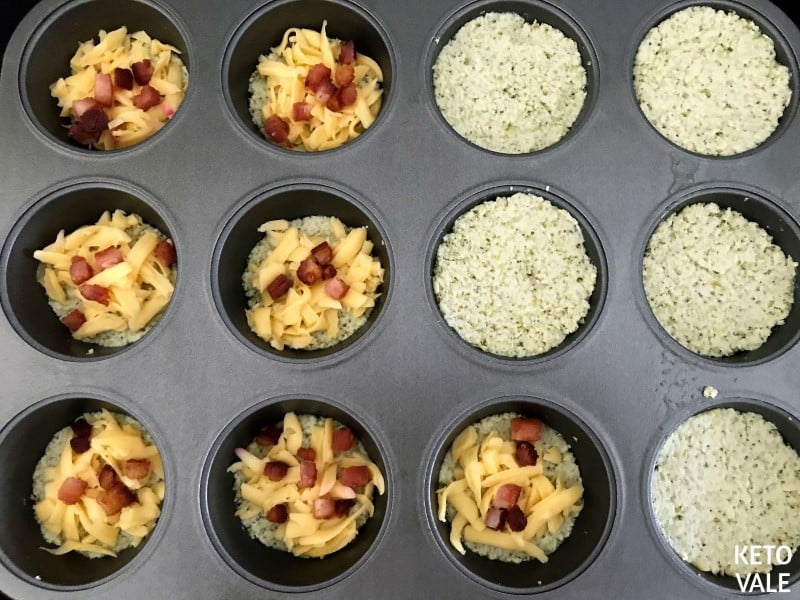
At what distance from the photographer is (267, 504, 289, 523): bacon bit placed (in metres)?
1.48

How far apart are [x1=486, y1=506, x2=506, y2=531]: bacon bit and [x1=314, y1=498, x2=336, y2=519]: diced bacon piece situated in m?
0.32

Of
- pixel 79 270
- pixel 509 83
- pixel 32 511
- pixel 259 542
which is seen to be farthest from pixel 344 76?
pixel 32 511

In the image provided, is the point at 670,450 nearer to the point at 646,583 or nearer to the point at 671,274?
the point at 646,583

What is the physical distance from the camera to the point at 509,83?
166 cm

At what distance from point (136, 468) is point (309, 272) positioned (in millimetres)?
541

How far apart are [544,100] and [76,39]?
3.74 ft

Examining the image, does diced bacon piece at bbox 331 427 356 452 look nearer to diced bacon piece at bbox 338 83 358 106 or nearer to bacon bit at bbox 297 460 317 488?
bacon bit at bbox 297 460 317 488

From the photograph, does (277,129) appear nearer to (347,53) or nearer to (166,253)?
(347,53)

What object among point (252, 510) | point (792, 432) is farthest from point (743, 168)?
point (252, 510)

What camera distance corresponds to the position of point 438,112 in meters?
1.58

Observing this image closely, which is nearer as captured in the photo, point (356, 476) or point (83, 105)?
point (356, 476)

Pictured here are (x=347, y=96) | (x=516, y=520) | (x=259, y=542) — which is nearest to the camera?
(x=516, y=520)

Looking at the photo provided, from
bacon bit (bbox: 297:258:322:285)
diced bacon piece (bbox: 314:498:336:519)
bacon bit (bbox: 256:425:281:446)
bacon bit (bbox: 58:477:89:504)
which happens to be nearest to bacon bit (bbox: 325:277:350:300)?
bacon bit (bbox: 297:258:322:285)

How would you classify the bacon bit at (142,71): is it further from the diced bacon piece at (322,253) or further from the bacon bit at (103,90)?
the diced bacon piece at (322,253)
